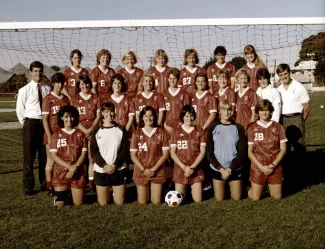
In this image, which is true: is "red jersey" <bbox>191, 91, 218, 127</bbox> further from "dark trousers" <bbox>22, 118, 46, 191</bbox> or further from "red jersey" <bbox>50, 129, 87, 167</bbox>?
"dark trousers" <bbox>22, 118, 46, 191</bbox>

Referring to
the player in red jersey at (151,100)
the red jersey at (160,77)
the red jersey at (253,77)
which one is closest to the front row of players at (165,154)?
the player in red jersey at (151,100)

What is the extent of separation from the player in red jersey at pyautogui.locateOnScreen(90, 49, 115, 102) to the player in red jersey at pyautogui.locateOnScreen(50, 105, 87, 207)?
120 centimetres

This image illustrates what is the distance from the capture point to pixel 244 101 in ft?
19.1

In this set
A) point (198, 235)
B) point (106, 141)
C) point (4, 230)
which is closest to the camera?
point (198, 235)

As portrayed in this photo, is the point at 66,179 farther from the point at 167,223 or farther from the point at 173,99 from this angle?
the point at 173,99

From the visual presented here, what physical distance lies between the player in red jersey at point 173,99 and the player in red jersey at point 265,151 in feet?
3.69

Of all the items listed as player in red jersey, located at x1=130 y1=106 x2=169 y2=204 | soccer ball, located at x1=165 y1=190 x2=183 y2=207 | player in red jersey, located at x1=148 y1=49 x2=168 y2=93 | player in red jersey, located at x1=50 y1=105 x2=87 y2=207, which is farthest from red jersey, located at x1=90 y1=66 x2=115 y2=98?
soccer ball, located at x1=165 y1=190 x2=183 y2=207

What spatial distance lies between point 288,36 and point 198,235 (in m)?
4.99

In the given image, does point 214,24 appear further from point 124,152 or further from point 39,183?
point 39,183

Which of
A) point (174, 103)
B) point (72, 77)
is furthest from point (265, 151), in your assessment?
point (72, 77)

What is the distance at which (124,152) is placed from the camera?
5.21 meters

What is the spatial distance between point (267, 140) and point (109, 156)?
209cm

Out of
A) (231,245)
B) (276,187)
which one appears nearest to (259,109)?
(276,187)

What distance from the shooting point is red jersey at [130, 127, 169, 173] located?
5.25 m
